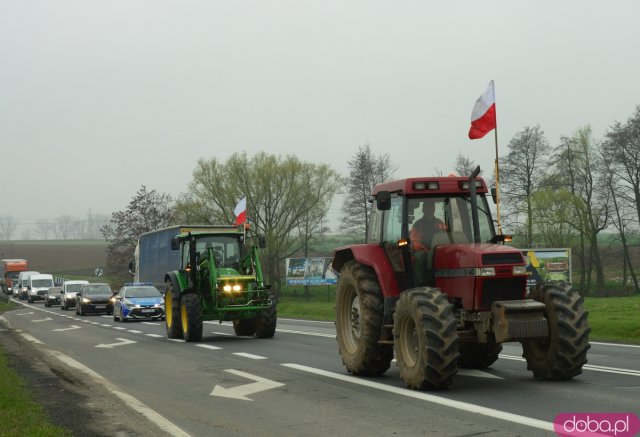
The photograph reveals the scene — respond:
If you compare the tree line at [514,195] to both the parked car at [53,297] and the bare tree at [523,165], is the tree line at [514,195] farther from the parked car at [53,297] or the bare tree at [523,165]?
the parked car at [53,297]

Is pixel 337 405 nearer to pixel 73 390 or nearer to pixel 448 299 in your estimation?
pixel 448 299

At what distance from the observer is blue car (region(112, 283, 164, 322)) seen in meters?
30.5

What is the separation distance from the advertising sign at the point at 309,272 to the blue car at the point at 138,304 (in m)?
16.5

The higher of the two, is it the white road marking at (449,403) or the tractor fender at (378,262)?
the tractor fender at (378,262)

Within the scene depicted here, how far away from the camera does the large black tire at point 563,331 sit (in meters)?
9.21

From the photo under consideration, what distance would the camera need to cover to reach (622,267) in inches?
2322

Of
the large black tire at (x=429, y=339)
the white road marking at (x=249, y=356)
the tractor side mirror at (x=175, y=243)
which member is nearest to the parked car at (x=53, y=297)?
the tractor side mirror at (x=175, y=243)

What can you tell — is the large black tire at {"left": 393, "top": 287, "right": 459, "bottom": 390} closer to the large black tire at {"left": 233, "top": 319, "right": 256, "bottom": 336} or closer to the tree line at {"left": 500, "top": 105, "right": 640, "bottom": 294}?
the large black tire at {"left": 233, "top": 319, "right": 256, "bottom": 336}

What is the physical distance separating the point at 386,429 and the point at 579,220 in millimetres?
49537

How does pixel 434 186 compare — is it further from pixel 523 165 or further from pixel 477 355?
pixel 523 165

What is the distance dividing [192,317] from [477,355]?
9.22m

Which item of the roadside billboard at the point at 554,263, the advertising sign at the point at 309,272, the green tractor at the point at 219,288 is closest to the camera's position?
the green tractor at the point at 219,288

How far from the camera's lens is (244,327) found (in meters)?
21.0

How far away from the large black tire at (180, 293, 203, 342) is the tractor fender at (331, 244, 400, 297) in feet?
27.0
